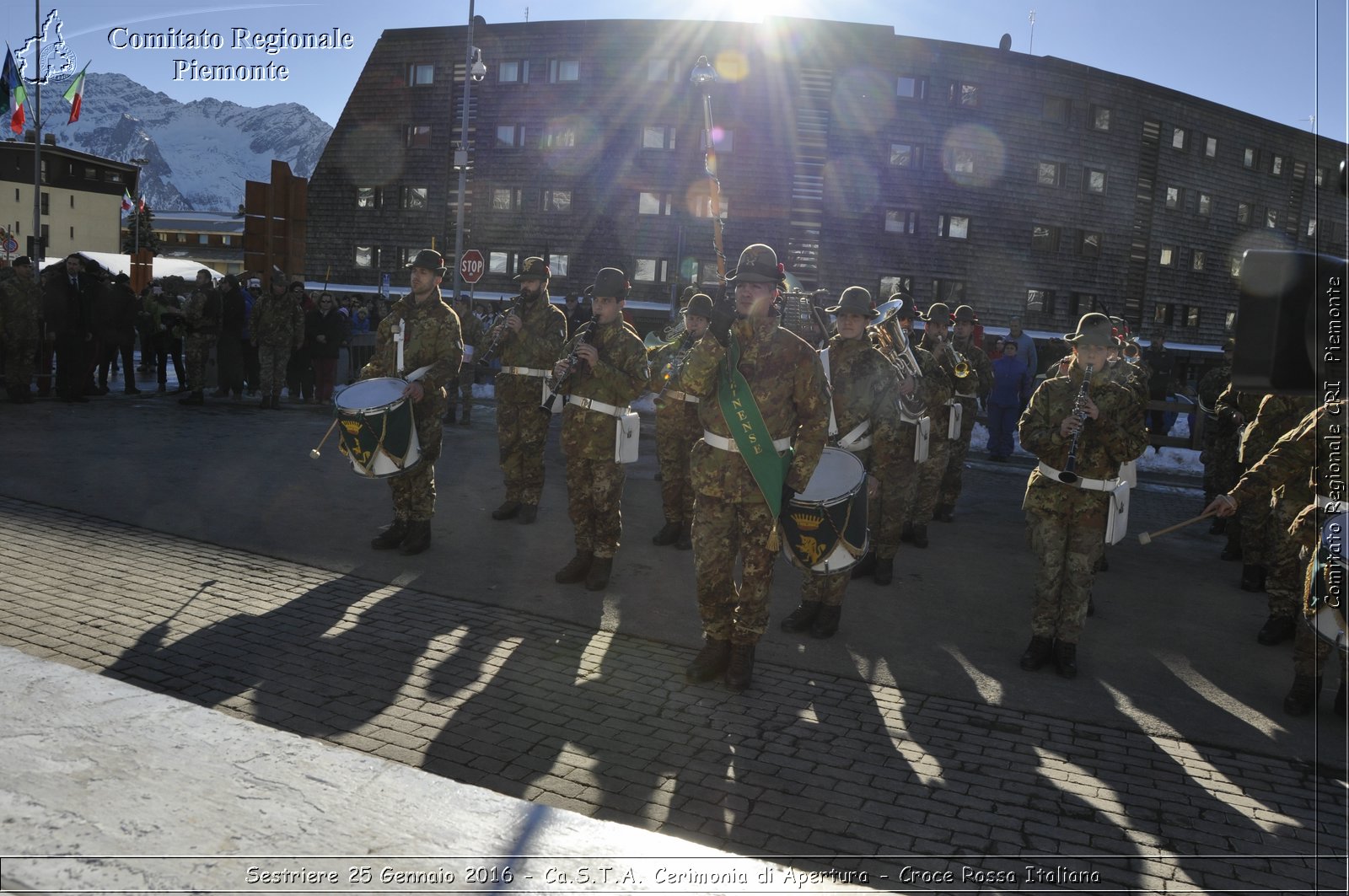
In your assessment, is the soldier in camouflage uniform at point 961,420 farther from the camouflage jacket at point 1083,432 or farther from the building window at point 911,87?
the building window at point 911,87

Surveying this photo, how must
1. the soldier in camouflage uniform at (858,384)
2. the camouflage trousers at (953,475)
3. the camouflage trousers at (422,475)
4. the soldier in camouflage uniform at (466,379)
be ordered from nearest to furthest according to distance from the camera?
1. the soldier in camouflage uniform at (858,384)
2. the camouflage trousers at (422,475)
3. the camouflage trousers at (953,475)
4. the soldier in camouflage uniform at (466,379)

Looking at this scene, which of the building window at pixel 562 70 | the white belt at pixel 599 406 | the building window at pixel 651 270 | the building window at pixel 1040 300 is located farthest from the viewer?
the building window at pixel 1040 300

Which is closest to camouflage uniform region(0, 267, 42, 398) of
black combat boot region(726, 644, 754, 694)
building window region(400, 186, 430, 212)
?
black combat boot region(726, 644, 754, 694)

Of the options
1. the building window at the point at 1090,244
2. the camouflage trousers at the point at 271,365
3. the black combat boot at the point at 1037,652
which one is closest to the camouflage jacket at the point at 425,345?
the black combat boot at the point at 1037,652

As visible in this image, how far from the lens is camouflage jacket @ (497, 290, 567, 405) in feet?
29.9

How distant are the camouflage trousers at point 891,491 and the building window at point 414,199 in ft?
121

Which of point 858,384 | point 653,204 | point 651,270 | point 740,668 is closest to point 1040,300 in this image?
point 651,270

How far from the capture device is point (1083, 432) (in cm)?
619

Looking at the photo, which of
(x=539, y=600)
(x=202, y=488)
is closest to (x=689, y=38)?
(x=202, y=488)

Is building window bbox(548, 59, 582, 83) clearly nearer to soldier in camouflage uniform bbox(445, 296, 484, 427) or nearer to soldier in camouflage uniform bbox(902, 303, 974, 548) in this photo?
soldier in camouflage uniform bbox(445, 296, 484, 427)

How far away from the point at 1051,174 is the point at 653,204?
603 inches

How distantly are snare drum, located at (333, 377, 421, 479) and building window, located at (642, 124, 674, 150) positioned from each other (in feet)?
109

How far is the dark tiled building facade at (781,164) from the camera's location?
38.0 metres

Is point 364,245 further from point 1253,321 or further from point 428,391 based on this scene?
point 1253,321
